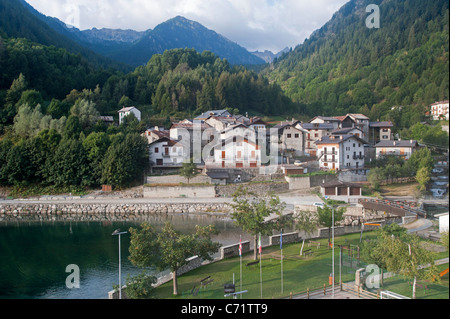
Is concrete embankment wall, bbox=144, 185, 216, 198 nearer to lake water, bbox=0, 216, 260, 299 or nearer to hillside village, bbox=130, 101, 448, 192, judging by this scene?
hillside village, bbox=130, 101, 448, 192

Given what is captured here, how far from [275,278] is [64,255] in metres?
9.00

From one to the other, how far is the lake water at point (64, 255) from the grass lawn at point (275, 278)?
89.7 inches

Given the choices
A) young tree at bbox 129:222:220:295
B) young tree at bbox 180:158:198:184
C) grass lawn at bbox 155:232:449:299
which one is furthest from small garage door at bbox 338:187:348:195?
young tree at bbox 129:222:220:295

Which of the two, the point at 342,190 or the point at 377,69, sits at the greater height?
the point at 377,69

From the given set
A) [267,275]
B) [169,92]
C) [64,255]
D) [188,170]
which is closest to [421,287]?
[267,275]

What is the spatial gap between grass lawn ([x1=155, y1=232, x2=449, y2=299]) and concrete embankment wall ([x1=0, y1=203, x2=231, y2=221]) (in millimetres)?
9517

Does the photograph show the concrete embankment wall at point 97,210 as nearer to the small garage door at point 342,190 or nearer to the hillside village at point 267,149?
the hillside village at point 267,149

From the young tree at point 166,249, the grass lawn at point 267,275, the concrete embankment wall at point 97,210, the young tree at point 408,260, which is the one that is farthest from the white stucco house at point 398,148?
the young tree at point 166,249

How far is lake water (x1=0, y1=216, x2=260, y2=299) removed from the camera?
1159cm

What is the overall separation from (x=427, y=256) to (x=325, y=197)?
12023mm

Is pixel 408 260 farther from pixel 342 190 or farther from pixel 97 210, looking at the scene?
pixel 97 210

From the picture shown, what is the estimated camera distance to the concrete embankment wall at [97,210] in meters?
22.2

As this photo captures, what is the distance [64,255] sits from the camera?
15094 mm

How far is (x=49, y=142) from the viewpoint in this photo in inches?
1059
